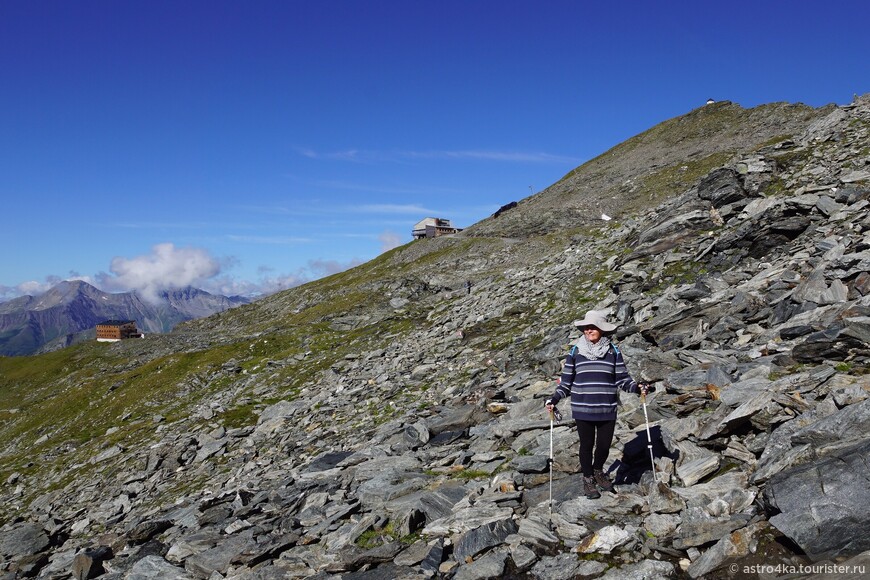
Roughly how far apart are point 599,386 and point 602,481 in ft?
6.29

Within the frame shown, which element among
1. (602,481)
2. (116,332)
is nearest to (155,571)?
(602,481)

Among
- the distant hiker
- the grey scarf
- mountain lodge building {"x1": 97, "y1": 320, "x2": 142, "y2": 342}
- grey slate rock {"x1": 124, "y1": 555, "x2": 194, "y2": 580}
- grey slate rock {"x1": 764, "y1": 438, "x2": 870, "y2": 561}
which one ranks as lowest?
grey slate rock {"x1": 124, "y1": 555, "x2": 194, "y2": 580}

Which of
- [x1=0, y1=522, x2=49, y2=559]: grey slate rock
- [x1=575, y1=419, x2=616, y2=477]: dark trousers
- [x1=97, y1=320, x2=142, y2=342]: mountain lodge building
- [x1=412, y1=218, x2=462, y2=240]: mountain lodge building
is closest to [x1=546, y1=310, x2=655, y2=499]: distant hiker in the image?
[x1=575, y1=419, x2=616, y2=477]: dark trousers

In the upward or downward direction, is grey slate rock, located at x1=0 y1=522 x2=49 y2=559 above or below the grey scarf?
below

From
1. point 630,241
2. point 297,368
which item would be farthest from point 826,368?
point 297,368

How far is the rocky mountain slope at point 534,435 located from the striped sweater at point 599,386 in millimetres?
1622

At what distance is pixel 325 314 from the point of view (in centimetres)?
6750

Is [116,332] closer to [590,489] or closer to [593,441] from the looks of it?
Answer: [593,441]

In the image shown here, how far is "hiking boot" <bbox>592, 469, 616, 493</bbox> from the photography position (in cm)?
1028

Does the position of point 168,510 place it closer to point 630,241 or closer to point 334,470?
point 334,470

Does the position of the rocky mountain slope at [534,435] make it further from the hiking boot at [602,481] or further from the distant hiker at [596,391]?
the distant hiker at [596,391]

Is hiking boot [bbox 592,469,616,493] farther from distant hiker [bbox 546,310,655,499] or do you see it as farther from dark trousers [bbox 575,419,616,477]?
dark trousers [bbox 575,419,616,477]

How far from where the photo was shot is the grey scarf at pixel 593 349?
10305 millimetres

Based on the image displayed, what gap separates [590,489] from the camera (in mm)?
10086
